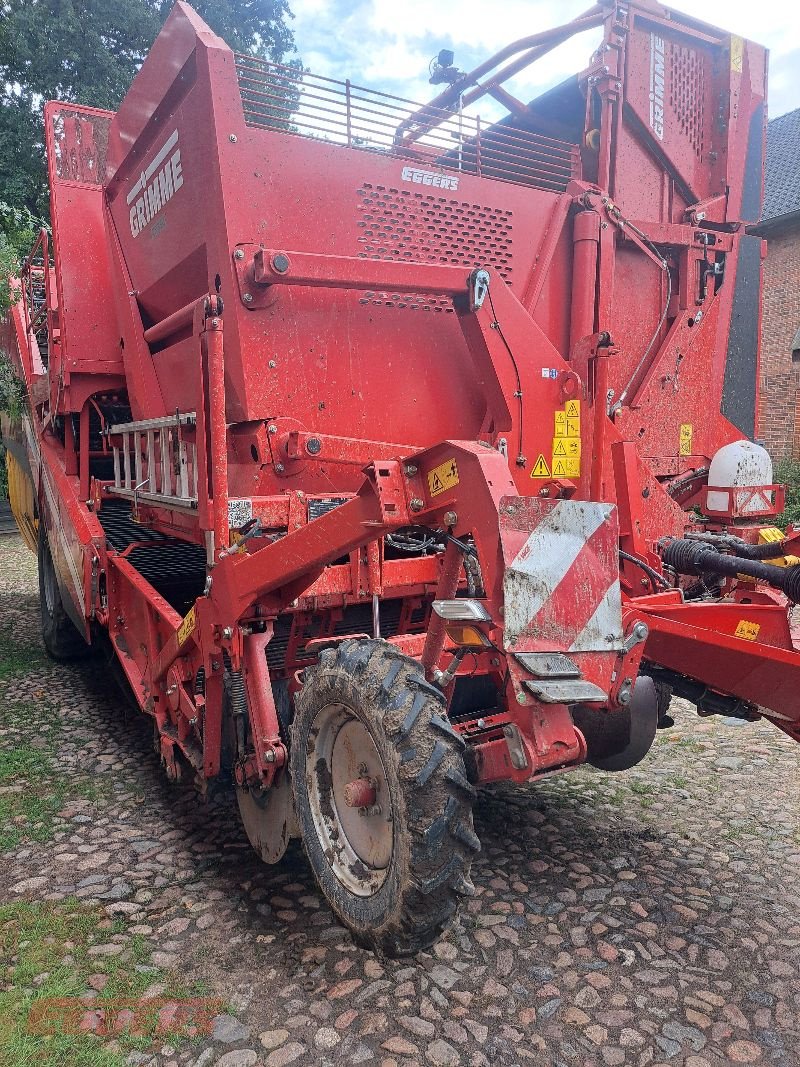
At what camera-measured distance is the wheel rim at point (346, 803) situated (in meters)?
2.18

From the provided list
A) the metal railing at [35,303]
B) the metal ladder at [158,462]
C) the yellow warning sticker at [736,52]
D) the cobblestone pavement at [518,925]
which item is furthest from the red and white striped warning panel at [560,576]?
the metal railing at [35,303]

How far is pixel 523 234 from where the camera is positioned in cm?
355

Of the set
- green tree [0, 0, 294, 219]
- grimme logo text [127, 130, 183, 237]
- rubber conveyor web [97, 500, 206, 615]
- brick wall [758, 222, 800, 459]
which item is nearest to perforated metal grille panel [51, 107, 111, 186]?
grimme logo text [127, 130, 183, 237]

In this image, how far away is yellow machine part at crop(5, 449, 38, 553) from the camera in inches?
256

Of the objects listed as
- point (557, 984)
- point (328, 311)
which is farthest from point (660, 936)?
point (328, 311)

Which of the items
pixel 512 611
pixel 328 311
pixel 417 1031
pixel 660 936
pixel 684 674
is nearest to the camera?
pixel 512 611

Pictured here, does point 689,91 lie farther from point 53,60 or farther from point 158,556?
point 53,60

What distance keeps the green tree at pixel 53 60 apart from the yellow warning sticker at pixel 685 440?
59.0 ft

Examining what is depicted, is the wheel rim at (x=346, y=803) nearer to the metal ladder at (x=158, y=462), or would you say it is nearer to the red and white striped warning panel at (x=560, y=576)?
the red and white striped warning panel at (x=560, y=576)

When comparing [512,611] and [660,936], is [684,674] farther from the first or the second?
[512,611]

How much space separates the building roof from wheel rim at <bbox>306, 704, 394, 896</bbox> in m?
17.5

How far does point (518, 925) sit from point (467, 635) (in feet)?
4.24

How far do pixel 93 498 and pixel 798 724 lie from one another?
12.3 feet

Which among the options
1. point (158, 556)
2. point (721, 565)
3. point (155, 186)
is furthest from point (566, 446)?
point (158, 556)
